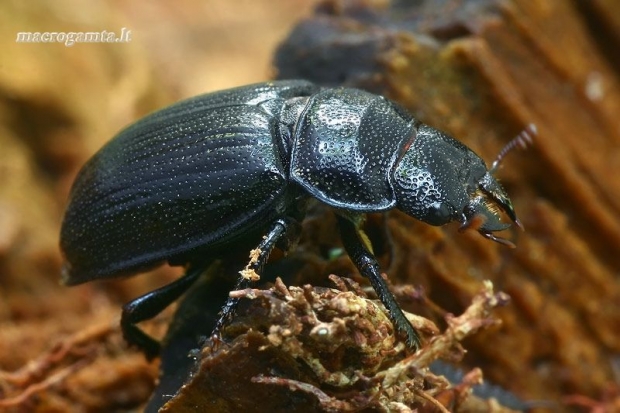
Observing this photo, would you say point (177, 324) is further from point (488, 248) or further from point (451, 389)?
point (488, 248)

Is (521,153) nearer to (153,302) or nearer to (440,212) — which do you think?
(440,212)

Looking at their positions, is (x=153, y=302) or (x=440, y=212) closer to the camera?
(x=440, y=212)

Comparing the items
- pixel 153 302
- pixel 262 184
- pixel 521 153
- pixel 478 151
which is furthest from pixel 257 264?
pixel 521 153

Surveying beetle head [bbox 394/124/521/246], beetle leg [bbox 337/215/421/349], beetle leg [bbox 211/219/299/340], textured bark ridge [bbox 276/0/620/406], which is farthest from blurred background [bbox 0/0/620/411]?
beetle head [bbox 394/124/521/246]

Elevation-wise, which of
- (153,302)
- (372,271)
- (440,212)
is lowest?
(153,302)

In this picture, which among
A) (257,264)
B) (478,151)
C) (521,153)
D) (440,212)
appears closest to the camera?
(257,264)

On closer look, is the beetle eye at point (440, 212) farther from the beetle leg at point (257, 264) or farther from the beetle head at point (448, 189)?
the beetle leg at point (257, 264)

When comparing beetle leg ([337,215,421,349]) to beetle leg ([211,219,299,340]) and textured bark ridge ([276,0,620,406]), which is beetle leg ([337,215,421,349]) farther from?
textured bark ridge ([276,0,620,406])
